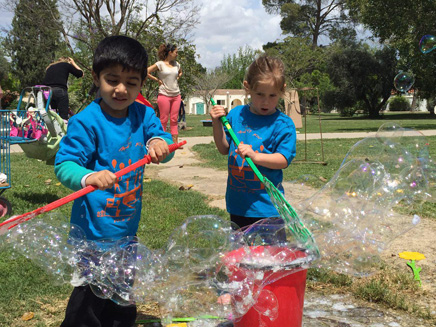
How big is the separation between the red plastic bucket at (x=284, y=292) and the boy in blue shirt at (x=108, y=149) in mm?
491

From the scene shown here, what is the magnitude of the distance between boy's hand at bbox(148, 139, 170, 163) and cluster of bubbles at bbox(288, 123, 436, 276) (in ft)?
2.31

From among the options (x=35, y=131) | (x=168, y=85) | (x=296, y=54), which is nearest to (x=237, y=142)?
(x=35, y=131)

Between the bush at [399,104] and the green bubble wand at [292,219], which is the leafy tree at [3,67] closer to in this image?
the green bubble wand at [292,219]

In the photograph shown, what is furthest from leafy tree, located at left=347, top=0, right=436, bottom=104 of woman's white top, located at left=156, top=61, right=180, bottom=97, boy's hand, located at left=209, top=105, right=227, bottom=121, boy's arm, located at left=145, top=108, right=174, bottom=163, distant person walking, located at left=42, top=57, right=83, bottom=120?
boy's arm, located at left=145, top=108, right=174, bottom=163

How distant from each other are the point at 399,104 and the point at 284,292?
5510cm

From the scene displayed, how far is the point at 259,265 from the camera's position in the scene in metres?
1.77

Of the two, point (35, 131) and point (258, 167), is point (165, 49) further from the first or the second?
point (258, 167)

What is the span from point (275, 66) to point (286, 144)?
0.43 m

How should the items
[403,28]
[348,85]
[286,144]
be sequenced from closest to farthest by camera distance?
[286,144] < [403,28] < [348,85]

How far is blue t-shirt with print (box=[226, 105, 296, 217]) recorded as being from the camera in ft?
7.92

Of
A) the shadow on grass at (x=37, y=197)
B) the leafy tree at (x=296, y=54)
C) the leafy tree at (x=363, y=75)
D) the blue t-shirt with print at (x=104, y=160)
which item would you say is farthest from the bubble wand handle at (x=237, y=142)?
the leafy tree at (x=296, y=54)

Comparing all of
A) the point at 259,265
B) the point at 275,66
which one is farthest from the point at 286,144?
the point at 259,265

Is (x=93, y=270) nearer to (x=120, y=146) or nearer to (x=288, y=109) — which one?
(x=120, y=146)

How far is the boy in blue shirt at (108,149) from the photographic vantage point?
6.18ft
